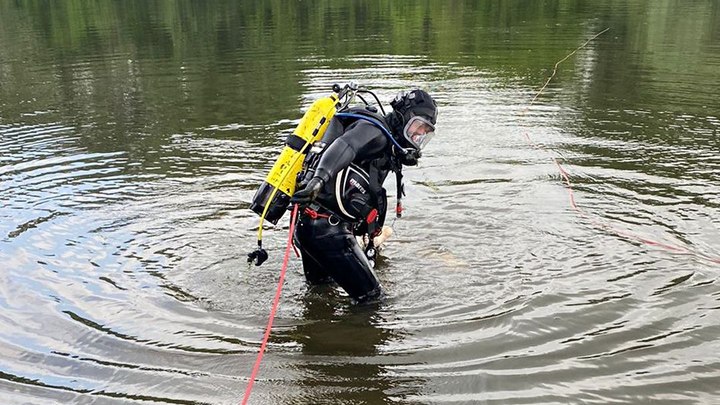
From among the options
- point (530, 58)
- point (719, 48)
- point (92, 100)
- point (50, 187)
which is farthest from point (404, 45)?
point (50, 187)

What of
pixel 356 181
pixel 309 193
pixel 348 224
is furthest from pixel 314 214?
pixel 309 193

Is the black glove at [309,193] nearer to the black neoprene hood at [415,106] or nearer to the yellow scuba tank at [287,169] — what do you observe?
the yellow scuba tank at [287,169]

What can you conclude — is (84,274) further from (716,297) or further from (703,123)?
(703,123)

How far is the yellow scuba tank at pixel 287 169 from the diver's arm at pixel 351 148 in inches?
9.8

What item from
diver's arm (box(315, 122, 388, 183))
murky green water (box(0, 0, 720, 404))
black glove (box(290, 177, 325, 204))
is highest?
diver's arm (box(315, 122, 388, 183))

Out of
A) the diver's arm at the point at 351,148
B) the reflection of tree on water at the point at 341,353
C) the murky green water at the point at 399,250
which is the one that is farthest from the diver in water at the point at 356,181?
the murky green water at the point at 399,250

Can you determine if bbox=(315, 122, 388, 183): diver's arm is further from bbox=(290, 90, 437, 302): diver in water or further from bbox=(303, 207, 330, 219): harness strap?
bbox=(303, 207, 330, 219): harness strap

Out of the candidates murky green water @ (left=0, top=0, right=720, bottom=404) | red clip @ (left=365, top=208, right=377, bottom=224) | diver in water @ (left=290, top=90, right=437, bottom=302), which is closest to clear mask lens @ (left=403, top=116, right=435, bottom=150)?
diver in water @ (left=290, top=90, right=437, bottom=302)

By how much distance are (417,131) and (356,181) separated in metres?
0.70

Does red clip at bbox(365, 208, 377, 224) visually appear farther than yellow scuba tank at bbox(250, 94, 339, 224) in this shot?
Yes

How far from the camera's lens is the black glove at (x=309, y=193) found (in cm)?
440

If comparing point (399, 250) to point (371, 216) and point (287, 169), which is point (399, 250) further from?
point (287, 169)

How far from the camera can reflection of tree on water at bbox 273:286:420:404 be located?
164 inches

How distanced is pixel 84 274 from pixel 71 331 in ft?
3.46
